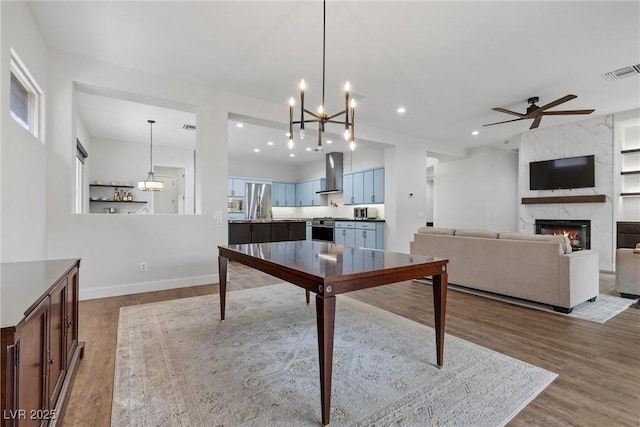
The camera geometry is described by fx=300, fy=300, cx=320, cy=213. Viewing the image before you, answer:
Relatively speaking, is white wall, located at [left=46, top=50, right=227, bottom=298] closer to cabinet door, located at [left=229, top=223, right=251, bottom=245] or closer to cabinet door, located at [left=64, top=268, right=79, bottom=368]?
cabinet door, located at [left=64, top=268, right=79, bottom=368]

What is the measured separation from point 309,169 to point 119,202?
17.4 feet

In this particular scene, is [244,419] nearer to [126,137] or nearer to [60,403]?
[60,403]

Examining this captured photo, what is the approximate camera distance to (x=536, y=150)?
6.33 metres

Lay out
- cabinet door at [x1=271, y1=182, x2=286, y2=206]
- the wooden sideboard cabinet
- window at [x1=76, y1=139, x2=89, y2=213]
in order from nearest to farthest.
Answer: the wooden sideboard cabinet, window at [x1=76, y1=139, x2=89, y2=213], cabinet door at [x1=271, y1=182, x2=286, y2=206]

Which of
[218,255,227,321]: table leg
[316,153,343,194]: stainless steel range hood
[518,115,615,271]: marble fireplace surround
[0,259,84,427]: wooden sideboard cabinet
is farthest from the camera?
[316,153,343,194]: stainless steel range hood

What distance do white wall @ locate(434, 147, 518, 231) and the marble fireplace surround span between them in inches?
39.7

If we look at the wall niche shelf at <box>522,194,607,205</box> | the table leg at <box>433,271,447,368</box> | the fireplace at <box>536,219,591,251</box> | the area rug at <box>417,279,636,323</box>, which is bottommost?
the area rug at <box>417,279,636,323</box>

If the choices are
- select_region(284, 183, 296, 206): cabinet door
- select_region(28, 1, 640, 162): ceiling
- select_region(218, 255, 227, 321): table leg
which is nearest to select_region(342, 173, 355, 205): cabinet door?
select_region(284, 183, 296, 206): cabinet door

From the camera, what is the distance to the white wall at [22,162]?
7.04ft

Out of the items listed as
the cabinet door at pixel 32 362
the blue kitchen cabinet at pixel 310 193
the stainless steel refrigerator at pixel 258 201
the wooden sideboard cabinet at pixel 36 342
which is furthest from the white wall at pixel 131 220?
the blue kitchen cabinet at pixel 310 193

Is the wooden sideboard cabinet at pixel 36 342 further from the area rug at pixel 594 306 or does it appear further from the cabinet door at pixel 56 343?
the area rug at pixel 594 306

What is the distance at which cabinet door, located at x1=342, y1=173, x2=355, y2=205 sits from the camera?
7.87 metres

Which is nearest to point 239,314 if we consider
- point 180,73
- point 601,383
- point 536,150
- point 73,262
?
point 73,262

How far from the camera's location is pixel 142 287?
382 centimetres
